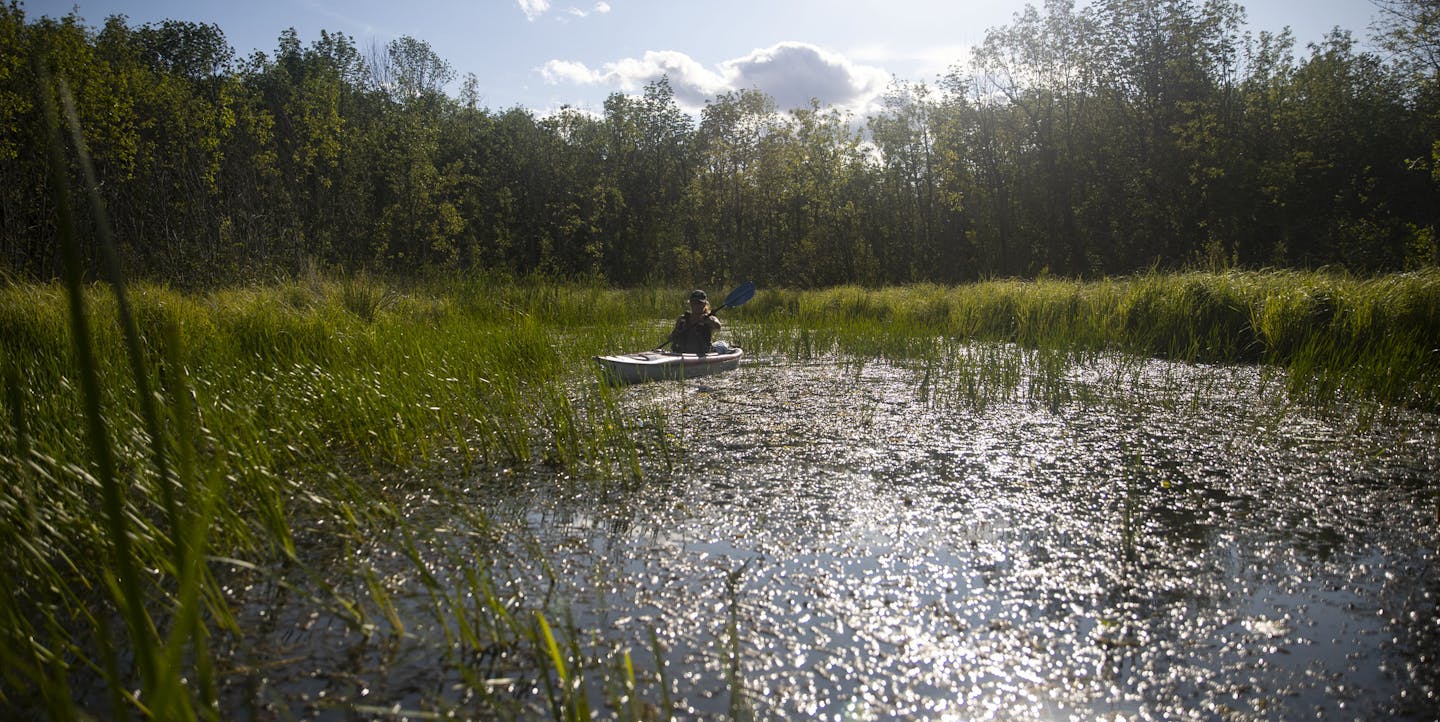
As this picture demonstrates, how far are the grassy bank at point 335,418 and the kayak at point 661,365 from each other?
0.25m

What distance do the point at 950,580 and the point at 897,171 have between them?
28.5 m

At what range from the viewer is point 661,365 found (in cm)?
632

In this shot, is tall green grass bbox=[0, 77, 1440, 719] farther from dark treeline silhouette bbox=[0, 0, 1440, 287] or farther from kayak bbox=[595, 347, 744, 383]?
dark treeline silhouette bbox=[0, 0, 1440, 287]

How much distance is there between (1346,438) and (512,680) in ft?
13.8

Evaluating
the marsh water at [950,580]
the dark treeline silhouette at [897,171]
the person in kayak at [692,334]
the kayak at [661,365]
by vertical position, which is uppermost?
the dark treeline silhouette at [897,171]

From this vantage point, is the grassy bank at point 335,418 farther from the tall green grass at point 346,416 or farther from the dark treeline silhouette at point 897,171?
the dark treeline silhouette at point 897,171

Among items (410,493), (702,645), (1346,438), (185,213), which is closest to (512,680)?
(702,645)

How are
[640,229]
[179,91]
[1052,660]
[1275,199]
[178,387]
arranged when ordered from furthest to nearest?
[640,229] → [1275,199] → [179,91] → [1052,660] → [178,387]

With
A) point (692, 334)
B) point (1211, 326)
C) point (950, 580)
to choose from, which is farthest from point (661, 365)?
point (1211, 326)

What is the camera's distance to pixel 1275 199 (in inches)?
862

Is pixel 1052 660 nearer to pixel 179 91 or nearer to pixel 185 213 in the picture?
pixel 179 91

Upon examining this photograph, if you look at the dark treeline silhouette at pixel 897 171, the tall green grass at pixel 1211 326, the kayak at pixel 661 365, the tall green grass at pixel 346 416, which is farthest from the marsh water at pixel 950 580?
the dark treeline silhouette at pixel 897 171

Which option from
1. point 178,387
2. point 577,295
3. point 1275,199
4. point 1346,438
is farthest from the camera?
point 1275,199

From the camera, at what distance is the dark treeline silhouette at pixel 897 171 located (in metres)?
19.1
